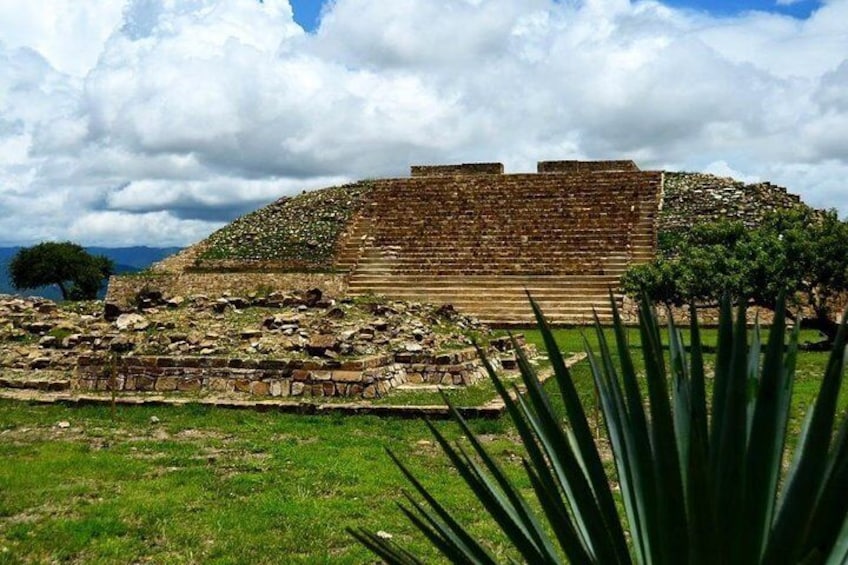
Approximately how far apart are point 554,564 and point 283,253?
31900 mm

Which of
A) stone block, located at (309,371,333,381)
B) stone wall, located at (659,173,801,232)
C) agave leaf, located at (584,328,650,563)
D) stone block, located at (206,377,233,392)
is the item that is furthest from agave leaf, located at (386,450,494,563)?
stone wall, located at (659,173,801,232)

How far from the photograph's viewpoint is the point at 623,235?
30375 mm

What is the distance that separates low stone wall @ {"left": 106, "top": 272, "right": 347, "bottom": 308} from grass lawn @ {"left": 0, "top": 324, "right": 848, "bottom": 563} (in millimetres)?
19042

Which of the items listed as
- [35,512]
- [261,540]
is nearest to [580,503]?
[261,540]

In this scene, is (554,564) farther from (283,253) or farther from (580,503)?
(283,253)

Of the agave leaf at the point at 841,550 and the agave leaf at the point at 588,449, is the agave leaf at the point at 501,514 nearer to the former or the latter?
the agave leaf at the point at 588,449

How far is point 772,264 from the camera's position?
1753cm

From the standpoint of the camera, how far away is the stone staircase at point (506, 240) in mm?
27594

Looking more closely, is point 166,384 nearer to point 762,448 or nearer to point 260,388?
point 260,388

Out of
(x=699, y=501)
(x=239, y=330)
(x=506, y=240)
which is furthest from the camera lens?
(x=506, y=240)

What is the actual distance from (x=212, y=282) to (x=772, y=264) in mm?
21198

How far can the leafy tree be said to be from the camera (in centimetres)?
4916

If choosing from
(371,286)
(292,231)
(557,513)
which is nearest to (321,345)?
(557,513)

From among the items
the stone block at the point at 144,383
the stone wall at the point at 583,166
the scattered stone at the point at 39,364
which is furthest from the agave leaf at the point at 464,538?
the stone wall at the point at 583,166
